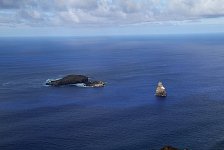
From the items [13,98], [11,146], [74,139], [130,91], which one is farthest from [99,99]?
[11,146]

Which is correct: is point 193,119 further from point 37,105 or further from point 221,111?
point 37,105

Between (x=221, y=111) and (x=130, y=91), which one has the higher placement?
(x=130, y=91)

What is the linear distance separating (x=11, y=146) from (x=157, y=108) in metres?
68.8

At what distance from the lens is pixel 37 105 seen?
16650 centimetres

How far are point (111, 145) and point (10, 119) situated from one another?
169 ft

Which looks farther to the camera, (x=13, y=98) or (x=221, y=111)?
(x=13, y=98)

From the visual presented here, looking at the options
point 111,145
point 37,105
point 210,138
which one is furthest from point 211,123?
point 37,105

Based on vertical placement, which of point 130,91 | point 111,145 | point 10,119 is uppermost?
point 130,91

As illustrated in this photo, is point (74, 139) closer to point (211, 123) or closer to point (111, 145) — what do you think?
point (111, 145)

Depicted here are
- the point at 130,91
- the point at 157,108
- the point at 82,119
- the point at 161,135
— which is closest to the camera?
the point at 161,135

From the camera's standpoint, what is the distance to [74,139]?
120688 mm

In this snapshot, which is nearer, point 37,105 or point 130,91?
point 37,105

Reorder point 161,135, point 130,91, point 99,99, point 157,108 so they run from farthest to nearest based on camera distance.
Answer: point 130,91, point 99,99, point 157,108, point 161,135

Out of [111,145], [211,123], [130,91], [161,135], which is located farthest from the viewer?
[130,91]
